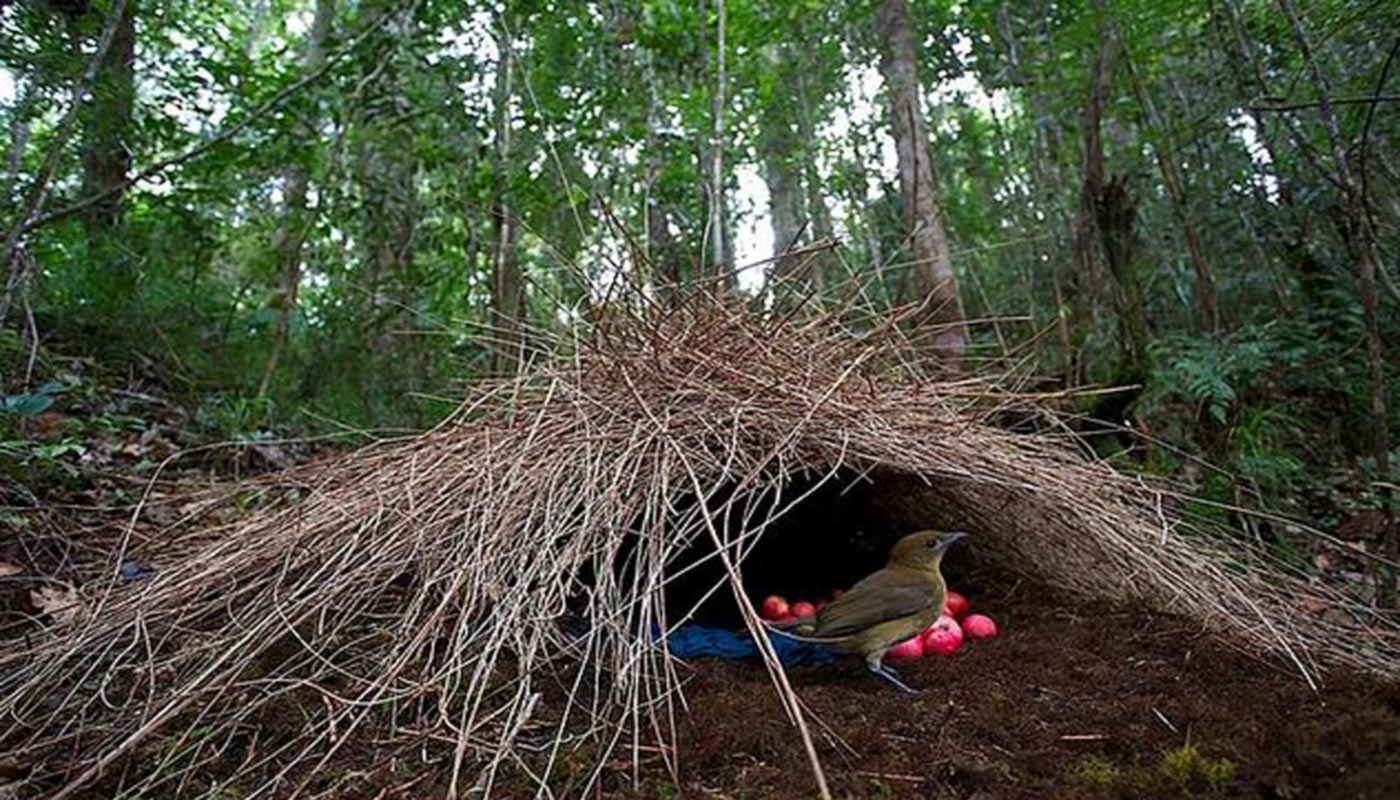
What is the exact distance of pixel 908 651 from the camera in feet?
6.58

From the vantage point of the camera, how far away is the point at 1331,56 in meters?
4.75

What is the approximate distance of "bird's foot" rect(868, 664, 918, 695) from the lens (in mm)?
1730

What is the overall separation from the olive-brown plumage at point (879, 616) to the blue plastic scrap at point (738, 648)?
0.23 feet

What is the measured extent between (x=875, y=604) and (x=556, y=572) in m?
0.64

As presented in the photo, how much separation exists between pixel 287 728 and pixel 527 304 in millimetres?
2597

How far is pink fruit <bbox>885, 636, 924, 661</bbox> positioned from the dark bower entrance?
397 mm

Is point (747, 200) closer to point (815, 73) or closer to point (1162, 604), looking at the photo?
point (815, 73)

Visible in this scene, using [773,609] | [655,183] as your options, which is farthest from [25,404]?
[655,183]

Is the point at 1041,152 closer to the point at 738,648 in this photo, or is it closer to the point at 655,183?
the point at 655,183

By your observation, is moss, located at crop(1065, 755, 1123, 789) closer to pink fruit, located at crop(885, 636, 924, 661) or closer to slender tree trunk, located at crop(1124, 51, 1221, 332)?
pink fruit, located at crop(885, 636, 924, 661)

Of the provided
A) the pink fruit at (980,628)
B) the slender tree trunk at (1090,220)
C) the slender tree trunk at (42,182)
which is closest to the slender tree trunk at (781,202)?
the slender tree trunk at (1090,220)

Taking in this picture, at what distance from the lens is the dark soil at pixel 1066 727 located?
1.22m

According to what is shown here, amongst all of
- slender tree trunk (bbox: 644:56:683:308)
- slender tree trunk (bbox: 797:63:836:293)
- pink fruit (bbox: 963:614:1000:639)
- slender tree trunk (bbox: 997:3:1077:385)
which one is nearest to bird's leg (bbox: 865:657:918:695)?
pink fruit (bbox: 963:614:1000:639)

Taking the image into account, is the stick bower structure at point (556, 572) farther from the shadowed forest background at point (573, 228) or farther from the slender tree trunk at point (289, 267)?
the slender tree trunk at point (289, 267)
